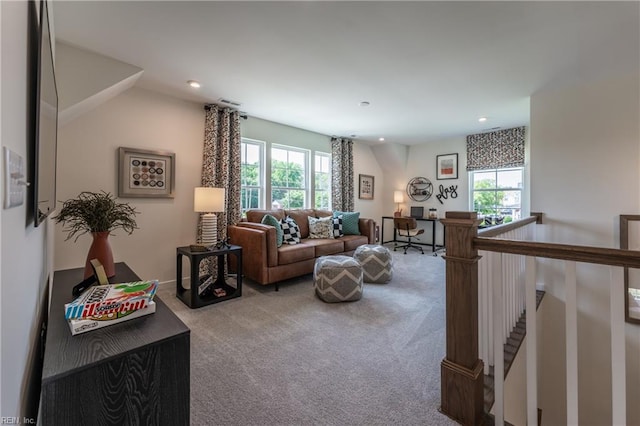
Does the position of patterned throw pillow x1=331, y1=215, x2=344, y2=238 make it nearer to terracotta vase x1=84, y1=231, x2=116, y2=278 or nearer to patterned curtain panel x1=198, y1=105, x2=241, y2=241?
patterned curtain panel x1=198, y1=105, x2=241, y2=241

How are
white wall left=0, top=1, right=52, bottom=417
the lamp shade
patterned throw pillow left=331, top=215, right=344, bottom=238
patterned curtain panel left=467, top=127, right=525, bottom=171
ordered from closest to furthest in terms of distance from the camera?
white wall left=0, top=1, right=52, bottom=417 < the lamp shade < patterned throw pillow left=331, top=215, right=344, bottom=238 < patterned curtain panel left=467, top=127, right=525, bottom=171

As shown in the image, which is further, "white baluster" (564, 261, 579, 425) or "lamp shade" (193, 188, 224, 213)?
"lamp shade" (193, 188, 224, 213)

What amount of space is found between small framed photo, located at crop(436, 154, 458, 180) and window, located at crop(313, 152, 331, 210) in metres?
2.56

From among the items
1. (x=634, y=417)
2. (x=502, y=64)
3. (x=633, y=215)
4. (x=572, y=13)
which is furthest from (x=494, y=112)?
(x=634, y=417)

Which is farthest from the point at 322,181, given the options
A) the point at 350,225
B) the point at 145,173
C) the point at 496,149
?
the point at 496,149

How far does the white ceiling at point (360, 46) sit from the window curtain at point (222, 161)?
34cm

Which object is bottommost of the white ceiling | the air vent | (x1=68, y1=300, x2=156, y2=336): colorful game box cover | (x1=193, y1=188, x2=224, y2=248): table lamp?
(x1=68, y1=300, x2=156, y2=336): colorful game box cover

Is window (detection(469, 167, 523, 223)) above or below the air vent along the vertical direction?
below

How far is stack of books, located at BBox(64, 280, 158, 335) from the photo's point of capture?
3.04ft

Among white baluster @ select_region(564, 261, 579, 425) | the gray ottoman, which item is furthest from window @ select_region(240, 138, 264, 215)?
white baluster @ select_region(564, 261, 579, 425)

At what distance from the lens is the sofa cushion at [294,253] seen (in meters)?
3.22

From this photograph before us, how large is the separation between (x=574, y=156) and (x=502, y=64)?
1.49 metres

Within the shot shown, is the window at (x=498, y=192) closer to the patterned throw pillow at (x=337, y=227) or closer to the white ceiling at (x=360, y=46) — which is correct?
the white ceiling at (x=360, y=46)

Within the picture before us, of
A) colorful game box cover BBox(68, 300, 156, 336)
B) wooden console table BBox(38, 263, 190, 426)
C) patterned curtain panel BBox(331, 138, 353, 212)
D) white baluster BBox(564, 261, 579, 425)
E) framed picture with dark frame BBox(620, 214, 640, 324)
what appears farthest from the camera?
patterned curtain panel BBox(331, 138, 353, 212)
